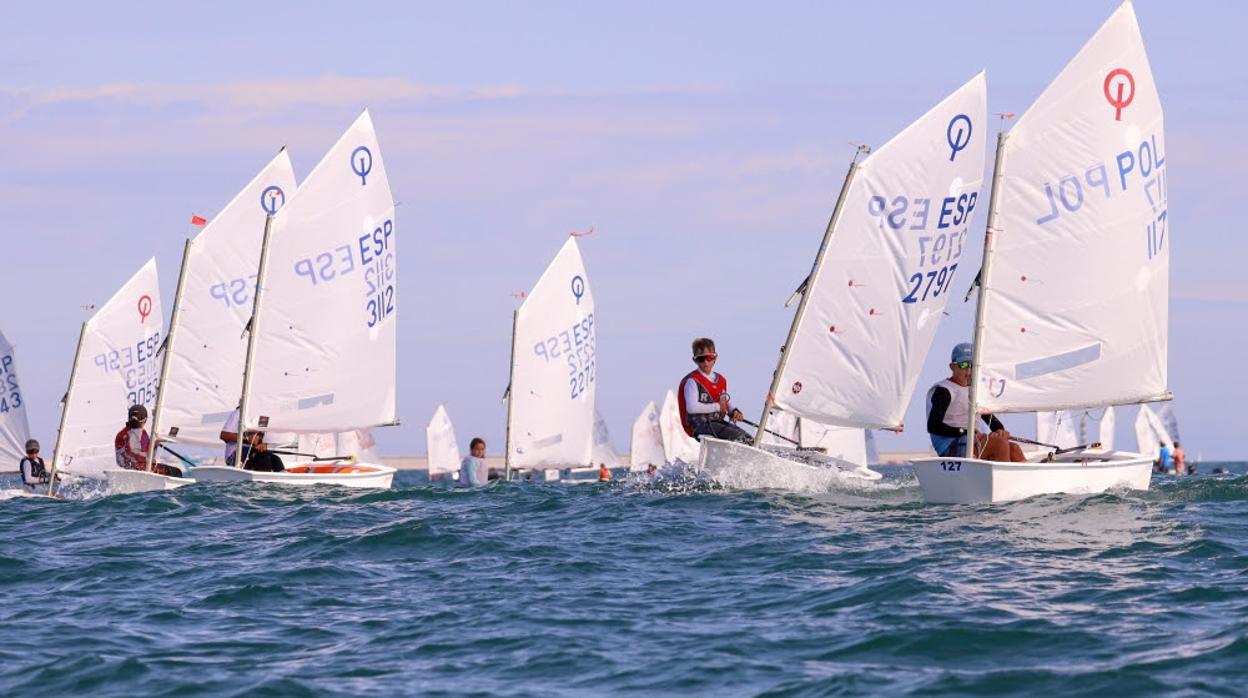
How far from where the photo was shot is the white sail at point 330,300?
80.3ft

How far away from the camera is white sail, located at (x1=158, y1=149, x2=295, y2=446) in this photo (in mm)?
26656

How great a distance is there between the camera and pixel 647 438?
6925 centimetres

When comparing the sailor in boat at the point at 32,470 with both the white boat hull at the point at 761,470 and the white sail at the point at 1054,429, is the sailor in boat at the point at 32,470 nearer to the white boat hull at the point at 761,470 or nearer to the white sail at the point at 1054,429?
the white boat hull at the point at 761,470

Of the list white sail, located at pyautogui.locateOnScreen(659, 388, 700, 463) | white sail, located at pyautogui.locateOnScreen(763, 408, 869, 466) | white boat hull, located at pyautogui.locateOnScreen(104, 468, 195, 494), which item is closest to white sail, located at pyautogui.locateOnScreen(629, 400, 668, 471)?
white sail, located at pyautogui.locateOnScreen(659, 388, 700, 463)

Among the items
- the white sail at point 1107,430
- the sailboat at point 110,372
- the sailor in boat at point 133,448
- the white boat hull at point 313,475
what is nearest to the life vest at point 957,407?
the white boat hull at point 313,475

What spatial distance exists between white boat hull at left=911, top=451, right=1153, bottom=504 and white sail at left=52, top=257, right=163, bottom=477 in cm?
1933

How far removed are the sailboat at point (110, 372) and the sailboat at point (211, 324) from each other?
5.14 m

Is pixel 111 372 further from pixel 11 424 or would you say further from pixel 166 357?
pixel 166 357

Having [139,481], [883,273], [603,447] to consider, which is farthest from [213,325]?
[603,447]

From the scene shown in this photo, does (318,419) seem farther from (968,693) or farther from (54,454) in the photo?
(968,693)

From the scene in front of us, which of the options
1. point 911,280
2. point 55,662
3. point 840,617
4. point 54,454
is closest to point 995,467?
point 911,280

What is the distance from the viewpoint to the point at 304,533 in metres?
16.0

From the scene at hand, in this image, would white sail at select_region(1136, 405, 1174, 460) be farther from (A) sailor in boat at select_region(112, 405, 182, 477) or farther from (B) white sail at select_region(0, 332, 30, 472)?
(A) sailor in boat at select_region(112, 405, 182, 477)

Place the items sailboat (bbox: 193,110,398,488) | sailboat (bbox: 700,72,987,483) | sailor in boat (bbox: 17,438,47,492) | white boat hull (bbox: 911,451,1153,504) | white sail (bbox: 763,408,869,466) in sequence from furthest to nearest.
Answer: white sail (bbox: 763,408,869,466) → sailor in boat (bbox: 17,438,47,492) → sailboat (bbox: 193,110,398,488) → sailboat (bbox: 700,72,987,483) → white boat hull (bbox: 911,451,1153,504)
